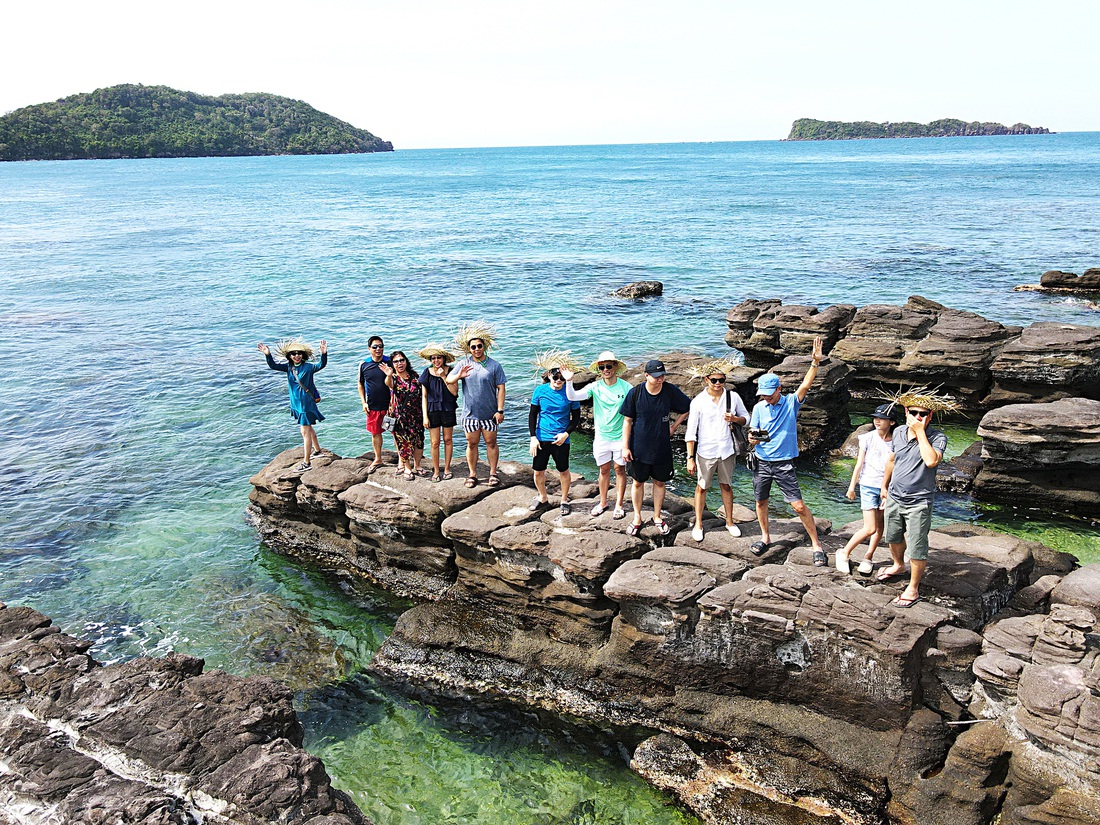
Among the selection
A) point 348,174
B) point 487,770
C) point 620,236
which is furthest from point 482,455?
point 348,174

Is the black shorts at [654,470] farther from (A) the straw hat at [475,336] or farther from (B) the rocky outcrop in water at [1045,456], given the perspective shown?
(B) the rocky outcrop in water at [1045,456]

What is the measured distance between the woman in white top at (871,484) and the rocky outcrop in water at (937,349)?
1074cm

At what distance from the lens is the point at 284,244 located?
56.3 m

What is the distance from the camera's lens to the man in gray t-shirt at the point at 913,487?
28.0 ft

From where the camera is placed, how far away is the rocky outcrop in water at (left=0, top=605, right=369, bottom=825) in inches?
255

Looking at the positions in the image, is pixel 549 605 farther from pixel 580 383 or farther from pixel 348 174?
pixel 348 174

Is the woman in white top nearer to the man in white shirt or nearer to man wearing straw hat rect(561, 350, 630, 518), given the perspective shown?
the man in white shirt

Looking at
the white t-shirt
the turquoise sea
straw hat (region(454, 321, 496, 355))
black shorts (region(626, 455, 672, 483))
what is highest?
straw hat (region(454, 321, 496, 355))

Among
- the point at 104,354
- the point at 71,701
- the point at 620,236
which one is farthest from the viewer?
the point at 620,236

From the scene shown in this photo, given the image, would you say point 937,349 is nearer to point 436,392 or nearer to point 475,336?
point 475,336

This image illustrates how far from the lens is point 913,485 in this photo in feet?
28.2

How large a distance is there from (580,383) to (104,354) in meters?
19.0

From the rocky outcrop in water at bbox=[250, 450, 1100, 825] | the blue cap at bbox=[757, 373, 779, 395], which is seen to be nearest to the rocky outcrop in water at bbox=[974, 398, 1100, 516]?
the rocky outcrop in water at bbox=[250, 450, 1100, 825]

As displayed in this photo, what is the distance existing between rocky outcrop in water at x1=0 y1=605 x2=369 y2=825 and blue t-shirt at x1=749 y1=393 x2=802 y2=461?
6.22 m
